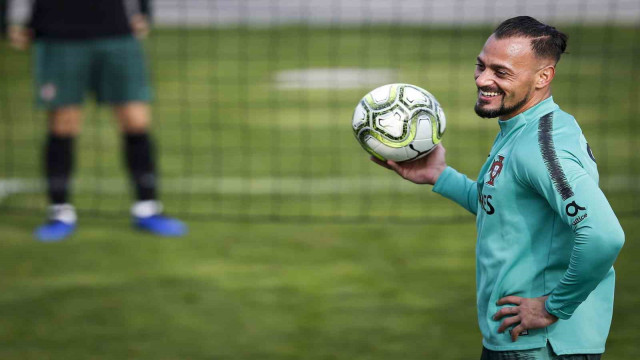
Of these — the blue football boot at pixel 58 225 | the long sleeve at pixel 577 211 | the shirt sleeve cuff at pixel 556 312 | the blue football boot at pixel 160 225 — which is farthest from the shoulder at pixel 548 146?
the blue football boot at pixel 58 225

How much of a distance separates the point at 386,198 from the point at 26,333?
3674 mm

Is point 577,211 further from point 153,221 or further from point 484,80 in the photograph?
point 153,221

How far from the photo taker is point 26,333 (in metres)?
4.64

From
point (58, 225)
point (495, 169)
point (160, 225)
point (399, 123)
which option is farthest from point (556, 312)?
point (58, 225)

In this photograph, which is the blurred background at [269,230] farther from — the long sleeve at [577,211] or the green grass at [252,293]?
the long sleeve at [577,211]

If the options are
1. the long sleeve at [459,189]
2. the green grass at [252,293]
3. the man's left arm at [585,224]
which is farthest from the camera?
the green grass at [252,293]

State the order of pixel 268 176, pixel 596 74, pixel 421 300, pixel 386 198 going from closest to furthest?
pixel 421 300 → pixel 386 198 → pixel 268 176 → pixel 596 74

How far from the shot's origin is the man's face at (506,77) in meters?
2.53

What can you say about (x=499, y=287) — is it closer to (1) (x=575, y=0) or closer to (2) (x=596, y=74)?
(2) (x=596, y=74)

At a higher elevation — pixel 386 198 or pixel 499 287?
pixel 499 287

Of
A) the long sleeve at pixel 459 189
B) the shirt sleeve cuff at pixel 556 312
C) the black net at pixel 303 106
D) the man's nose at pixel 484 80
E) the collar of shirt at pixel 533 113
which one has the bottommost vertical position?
the black net at pixel 303 106

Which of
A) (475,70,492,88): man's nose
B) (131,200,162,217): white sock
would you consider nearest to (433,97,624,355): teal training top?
(475,70,492,88): man's nose

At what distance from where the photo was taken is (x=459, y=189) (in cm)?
301

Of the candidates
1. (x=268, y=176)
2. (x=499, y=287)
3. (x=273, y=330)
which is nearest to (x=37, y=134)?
(x=268, y=176)
